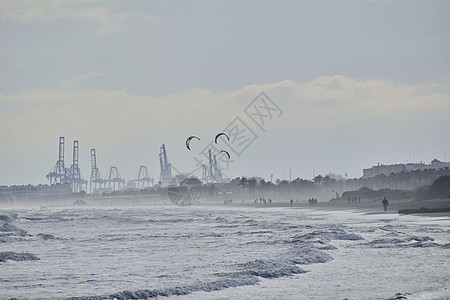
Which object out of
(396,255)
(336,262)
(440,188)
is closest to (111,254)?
(336,262)

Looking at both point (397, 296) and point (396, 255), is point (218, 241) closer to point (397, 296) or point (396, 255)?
point (396, 255)

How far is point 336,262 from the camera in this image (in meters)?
19.8

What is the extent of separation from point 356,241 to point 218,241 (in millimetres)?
6542

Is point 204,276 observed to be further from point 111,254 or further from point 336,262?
point 111,254

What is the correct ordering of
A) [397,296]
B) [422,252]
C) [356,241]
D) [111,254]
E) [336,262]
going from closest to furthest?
1. [397,296]
2. [336,262]
3. [422,252]
4. [111,254]
5. [356,241]

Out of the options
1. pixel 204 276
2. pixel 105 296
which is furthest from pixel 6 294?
pixel 204 276

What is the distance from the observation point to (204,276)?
56.1 feet

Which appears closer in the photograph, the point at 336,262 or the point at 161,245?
the point at 336,262

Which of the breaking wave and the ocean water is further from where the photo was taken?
the breaking wave

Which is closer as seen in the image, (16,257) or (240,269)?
(240,269)

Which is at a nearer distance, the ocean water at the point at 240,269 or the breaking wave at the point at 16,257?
the ocean water at the point at 240,269

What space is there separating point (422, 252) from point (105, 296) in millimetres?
11803

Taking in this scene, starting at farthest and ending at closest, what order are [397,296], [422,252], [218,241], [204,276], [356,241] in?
[218,241]
[356,241]
[422,252]
[204,276]
[397,296]

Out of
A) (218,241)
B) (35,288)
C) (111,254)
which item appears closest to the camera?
(35,288)
